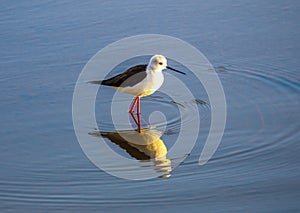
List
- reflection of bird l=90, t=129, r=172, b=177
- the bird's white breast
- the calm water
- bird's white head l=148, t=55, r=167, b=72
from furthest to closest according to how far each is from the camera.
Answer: bird's white head l=148, t=55, r=167, b=72 < the bird's white breast < reflection of bird l=90, t=129, r=172, b=177 < the calm water

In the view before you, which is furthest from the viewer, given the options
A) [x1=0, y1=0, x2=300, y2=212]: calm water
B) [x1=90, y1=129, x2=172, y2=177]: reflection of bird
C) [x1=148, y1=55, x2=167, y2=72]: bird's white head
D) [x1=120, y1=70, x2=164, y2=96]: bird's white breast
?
[x1=148, y1=55, x2=167, y2=72]: bird's white head

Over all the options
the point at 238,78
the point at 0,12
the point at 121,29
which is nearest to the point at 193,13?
the point at 121,29

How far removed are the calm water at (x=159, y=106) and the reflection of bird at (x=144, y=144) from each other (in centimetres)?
9

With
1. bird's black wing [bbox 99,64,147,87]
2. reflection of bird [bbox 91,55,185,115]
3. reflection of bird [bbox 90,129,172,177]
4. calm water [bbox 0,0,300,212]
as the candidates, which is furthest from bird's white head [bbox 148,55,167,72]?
reflection of bird [bbox 90,129,172,177]

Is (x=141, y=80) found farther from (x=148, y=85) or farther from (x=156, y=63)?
(x=156, y=63)

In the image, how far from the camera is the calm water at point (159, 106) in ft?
16.2

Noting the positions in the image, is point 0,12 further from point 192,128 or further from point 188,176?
point 188,176

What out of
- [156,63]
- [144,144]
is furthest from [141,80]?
[144,144]

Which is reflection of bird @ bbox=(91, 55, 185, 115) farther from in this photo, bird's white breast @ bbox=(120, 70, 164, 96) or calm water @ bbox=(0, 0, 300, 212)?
calm water @ bbox=(0, 0, 300, 212)

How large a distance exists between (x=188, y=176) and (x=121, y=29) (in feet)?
12.8

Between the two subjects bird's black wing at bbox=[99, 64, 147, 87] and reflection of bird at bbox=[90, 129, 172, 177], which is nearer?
reflection of bird at bbox=[90, 129, 172, 177]

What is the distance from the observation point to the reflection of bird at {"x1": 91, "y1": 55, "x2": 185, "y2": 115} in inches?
268

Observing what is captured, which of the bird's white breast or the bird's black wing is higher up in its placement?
the bird's black wing

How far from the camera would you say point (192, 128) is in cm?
618
